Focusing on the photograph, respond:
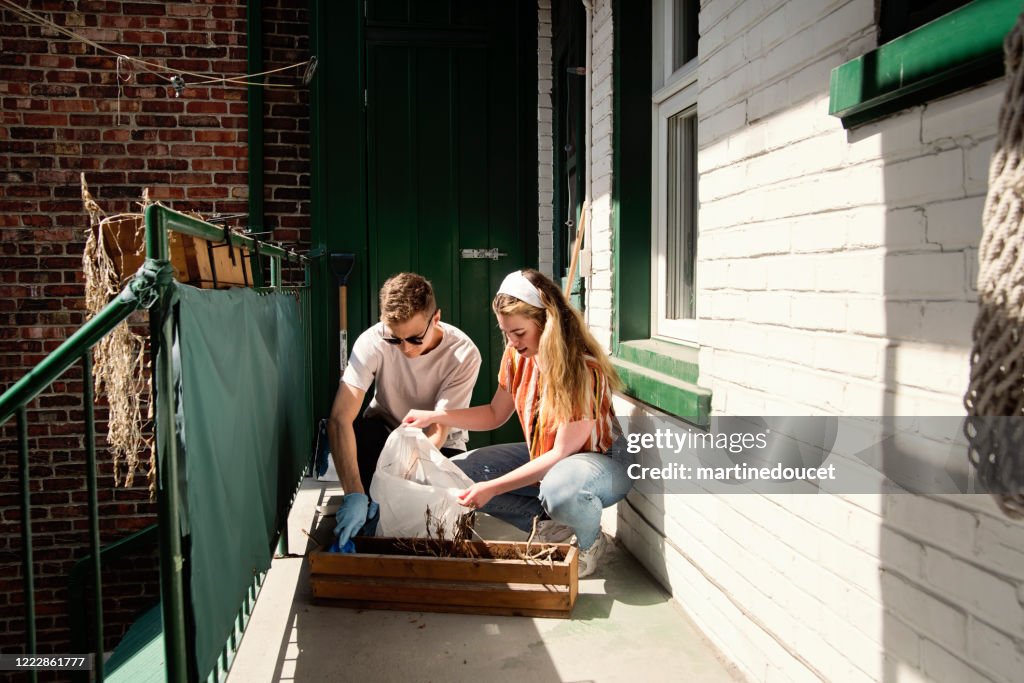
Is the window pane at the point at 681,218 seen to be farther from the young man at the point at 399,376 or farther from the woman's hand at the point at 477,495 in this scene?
the woman's hand at the point at 477,495

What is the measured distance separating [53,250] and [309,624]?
11.7 ft

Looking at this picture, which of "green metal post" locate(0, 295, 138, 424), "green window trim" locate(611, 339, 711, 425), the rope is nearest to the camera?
the rope

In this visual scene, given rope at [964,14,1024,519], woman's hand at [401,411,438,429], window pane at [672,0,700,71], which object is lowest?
woman's hand at [401,411,438,429]

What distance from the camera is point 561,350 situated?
115 inches

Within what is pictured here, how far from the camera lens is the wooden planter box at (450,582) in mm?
2756

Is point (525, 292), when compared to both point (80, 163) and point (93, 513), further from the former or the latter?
point (80, 163)

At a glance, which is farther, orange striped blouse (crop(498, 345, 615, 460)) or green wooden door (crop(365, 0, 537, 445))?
green wooden door (crop(365, 0, 537, 445))

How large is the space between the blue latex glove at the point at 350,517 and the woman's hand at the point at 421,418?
1.42ft

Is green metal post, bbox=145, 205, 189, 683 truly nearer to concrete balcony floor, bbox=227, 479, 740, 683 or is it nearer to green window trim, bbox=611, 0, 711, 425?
concrete balcony floor, bbox=227, 479, 740, 683

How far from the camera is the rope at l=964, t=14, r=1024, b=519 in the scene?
88 centimetres

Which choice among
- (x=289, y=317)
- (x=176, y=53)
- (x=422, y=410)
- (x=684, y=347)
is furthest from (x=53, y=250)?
(x=684, y=347)

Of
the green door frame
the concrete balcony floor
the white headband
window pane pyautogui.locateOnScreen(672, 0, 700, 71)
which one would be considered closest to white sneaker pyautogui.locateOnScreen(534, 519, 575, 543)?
the concrete balcony floor

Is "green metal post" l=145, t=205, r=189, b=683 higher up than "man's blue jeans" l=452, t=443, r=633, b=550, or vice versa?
"green metal post" l=145, t=205, r=189, b=683

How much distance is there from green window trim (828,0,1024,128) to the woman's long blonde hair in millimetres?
1426
